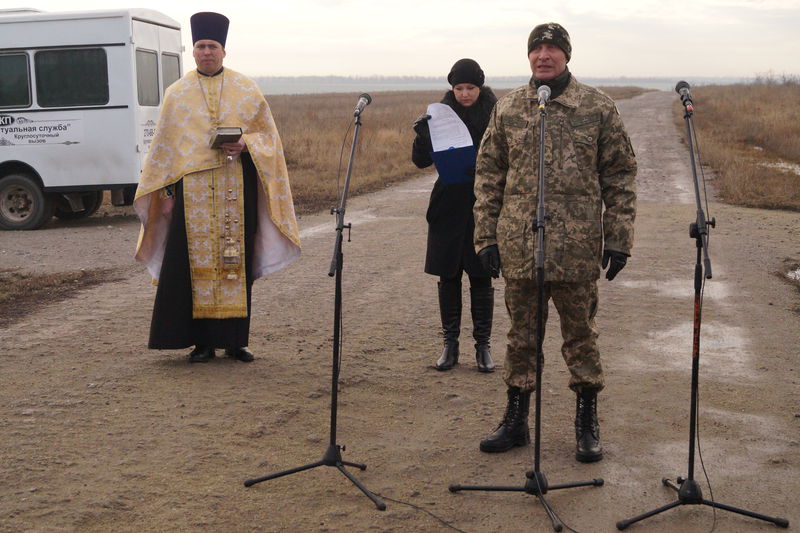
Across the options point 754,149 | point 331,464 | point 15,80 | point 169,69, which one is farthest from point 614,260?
point 754,149

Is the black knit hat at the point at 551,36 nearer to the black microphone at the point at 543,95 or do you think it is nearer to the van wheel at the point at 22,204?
the black microphone at the point at 543,95

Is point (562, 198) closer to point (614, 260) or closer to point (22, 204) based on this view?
point (614, 260)

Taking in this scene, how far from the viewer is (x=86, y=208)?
582 inches

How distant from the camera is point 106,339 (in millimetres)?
7020

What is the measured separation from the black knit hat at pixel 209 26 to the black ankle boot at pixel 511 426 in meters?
2.91

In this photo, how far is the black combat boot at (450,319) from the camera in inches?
243

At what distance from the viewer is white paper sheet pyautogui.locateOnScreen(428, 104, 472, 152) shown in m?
5.75

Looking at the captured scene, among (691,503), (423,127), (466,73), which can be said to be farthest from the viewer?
(423,127)

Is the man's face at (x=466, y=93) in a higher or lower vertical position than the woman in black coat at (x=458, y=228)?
higher

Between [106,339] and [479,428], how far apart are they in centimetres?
321

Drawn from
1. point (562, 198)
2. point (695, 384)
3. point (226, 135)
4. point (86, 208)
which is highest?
point (226, 135)

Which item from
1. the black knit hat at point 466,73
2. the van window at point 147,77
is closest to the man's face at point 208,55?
the black knit hat at point 466,73

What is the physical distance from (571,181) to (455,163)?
158 centimetres

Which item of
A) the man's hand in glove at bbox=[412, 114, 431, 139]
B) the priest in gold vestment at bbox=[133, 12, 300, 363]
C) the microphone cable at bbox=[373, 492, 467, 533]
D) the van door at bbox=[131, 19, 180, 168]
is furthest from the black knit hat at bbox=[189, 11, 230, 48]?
the van door at bbox=[131, 19, 180, 168]
